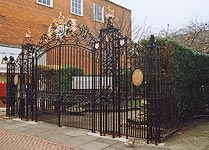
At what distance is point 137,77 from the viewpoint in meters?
6.97

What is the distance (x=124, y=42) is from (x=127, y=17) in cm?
1694

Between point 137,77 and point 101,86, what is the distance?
50.1 inches

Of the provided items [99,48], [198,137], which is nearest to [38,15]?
[99,48]

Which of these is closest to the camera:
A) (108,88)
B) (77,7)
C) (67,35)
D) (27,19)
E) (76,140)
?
(76,140)

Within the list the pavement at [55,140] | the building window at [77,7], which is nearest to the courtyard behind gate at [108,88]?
the pavement at [55,140]

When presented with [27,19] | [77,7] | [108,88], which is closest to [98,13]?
[77,7]

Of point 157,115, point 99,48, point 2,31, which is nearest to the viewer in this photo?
point 157,115

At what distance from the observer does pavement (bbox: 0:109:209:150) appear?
646 cm

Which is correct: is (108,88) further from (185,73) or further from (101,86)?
(185,73)

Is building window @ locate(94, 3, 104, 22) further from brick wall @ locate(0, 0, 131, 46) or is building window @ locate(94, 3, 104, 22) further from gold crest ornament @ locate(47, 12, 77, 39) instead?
gold crest ornament @ locate(47, 12, 77, 39)

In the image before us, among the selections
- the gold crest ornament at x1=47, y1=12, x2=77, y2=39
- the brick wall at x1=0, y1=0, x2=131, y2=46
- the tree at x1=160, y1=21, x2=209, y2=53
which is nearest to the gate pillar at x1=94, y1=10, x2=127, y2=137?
the gold crest ornament at x1=47, y1=12, x2=77, y2=39

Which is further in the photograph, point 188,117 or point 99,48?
point 188,117

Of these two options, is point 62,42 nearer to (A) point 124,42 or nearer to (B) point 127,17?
(A) point 124,42

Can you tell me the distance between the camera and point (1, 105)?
13875 mm
